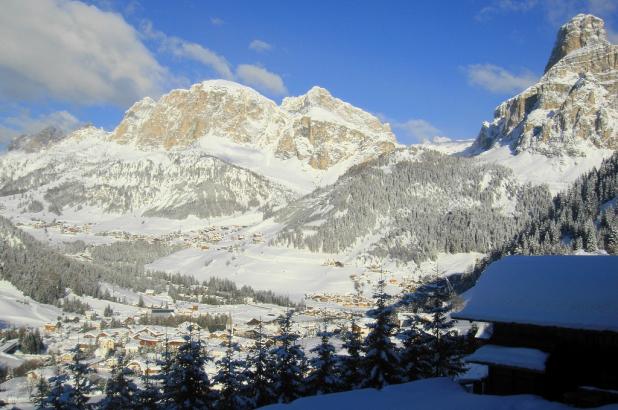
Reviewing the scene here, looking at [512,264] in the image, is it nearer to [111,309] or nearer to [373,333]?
[373,333]

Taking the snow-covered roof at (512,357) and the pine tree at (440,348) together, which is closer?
the snow-covered roof at (512,357)

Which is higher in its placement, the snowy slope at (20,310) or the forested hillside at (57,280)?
the forested hillside at (57,280)

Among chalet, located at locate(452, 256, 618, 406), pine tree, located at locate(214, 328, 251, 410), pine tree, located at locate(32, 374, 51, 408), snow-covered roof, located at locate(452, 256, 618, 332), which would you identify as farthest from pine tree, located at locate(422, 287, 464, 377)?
pine tree, located at locate(32, 374, 51, 408)

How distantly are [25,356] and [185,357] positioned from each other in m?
85.9

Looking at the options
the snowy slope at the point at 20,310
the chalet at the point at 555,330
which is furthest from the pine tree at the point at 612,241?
the snowy slope at the point at 20,310

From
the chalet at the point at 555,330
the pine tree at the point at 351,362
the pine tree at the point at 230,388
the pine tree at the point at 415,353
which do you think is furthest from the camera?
the pine tree at the point at 351,362

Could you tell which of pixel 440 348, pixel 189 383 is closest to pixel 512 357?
pixel 440 348

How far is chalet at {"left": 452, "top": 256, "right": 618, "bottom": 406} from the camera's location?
20.8 meters

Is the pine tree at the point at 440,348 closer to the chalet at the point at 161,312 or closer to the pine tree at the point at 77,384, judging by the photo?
the pine tree at the point at 77,384

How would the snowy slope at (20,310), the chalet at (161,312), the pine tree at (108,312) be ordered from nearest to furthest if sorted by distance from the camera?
the snowy slope at (20,310)
the chalet at (161,312)
the pine tree at (108,312)

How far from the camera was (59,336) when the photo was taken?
4505 inches

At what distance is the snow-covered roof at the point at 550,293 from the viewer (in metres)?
21.0

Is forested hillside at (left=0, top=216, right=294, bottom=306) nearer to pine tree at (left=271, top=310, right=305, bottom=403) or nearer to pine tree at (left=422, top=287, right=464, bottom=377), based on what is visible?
pine tree at (left=422, top=287, right=464, bottom=377)

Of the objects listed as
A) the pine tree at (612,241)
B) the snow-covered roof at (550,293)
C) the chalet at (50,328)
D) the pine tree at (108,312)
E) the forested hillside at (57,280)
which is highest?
the pine tree at (612,241)
